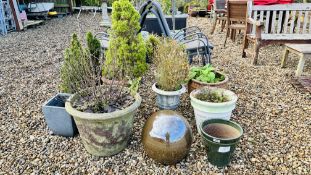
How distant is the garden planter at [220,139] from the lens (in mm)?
1991

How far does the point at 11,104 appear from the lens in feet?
10.7

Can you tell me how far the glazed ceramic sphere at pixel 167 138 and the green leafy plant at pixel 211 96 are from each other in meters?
0.49

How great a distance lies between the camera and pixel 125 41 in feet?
9.86

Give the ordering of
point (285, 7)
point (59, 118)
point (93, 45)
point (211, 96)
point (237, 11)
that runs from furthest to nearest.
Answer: point (237, 11), point (285, 7), point (93, 45), point (211, 96), point (59, 118)

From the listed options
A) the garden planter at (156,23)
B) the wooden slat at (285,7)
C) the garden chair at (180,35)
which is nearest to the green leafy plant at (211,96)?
the garden chair at (180,35)

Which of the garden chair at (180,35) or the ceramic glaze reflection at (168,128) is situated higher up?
the garden chair at (180,35)

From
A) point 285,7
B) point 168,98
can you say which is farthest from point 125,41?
point 285,7

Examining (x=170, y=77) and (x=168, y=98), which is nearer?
(x=170, y=77)

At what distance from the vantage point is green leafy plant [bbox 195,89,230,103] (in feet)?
8.22

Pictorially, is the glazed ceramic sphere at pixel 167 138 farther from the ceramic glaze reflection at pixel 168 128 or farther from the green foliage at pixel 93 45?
the green foliage at pixel 93 45

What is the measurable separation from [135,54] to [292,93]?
219 cm

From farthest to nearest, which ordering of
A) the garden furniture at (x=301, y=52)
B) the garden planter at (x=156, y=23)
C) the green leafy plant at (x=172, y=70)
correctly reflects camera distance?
the garden planter at (x=156, y=23)
the garden furniture at (x=301, y=52)
the green leafy plant at (x=172, y=70)

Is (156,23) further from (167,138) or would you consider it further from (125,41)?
(167,138)

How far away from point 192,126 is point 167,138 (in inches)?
29.6
